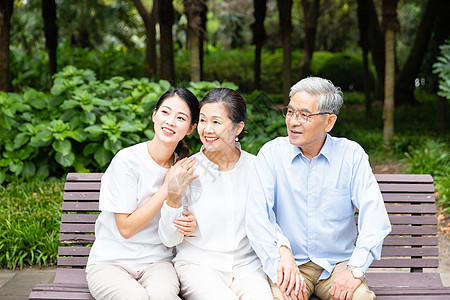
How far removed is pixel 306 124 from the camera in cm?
259

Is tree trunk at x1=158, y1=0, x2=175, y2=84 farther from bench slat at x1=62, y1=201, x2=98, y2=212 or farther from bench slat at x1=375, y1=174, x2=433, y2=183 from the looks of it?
bench slat at x1=375, y1=174, x2=433, y2=183

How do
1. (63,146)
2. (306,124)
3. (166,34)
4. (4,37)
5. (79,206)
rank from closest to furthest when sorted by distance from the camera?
(306,124) → (79,206) → (63,146) → (4,37) → (166,34)

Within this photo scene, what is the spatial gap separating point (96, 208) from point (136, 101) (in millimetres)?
3169

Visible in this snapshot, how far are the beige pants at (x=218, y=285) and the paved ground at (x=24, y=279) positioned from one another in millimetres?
1708

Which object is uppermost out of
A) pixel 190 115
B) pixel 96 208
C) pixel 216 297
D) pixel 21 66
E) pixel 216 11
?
pixel 216 11

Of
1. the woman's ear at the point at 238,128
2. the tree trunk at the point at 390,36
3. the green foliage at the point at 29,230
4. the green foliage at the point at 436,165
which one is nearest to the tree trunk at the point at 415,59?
the tree trunk at the point at 390,36

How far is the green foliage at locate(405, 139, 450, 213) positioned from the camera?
213 inches

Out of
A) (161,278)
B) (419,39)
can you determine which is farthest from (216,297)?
(419,39)

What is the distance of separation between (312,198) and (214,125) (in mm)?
598

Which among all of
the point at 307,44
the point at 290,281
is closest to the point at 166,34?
the point at 307,44

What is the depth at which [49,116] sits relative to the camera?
594 cm

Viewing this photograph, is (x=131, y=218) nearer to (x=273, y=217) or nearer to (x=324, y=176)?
(x=273, y=217)

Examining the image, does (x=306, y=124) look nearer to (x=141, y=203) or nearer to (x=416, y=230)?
(x=141, y=203)

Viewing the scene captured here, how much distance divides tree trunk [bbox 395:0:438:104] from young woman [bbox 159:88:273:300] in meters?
8.53
